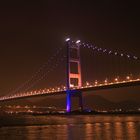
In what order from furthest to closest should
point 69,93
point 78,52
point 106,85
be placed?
point 78,52, point 69,93, point 106,85

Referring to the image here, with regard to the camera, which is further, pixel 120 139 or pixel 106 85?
pixel 106 85

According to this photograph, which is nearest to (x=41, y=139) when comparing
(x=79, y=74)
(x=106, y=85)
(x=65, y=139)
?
(x=65, y=139)

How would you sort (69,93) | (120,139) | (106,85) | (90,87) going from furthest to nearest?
(69,93) → (90,87) → (106,85) → (120,139)

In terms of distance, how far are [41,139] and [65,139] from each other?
3.65 ft

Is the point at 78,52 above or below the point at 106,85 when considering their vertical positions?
above

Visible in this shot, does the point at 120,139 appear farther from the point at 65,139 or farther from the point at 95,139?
the point at 65,139

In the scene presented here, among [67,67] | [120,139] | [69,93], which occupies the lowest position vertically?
[120,139]

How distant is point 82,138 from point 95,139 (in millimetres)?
780

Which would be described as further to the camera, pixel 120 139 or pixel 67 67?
pixel 67 67

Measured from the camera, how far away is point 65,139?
19.6 m

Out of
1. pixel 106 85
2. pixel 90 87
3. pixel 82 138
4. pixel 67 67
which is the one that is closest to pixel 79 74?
pixel 67 67

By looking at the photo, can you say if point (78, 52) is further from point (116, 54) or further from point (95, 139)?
point (95, 139)

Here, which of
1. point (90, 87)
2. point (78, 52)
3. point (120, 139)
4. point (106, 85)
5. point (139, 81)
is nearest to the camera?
point (120, 139)

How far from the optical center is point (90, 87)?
162 feet
